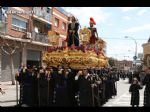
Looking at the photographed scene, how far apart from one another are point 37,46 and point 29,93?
92.0 feet

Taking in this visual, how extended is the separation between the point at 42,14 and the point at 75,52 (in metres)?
28.1

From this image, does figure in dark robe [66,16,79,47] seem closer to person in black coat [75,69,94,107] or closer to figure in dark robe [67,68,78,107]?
figure in dark robe [67,68,78,107]

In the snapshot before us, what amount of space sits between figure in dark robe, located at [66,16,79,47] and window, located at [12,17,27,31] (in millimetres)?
20795

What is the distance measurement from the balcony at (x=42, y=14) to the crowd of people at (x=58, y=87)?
1013 inches

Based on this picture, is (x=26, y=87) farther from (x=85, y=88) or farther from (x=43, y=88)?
(x=85, y=88)

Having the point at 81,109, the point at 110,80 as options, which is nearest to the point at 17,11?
the point at 110,80

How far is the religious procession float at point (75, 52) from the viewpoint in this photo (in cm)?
1552

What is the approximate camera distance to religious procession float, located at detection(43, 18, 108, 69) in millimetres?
15516

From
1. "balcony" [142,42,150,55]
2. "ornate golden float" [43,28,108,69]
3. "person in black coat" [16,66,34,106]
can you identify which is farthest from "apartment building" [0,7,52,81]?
"balcony" [142,42,150,55]

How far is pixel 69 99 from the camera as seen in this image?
1507 cm

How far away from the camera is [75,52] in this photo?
51.6 ft

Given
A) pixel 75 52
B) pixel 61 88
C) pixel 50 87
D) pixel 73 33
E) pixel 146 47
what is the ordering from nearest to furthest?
pixel 61 88 < pixel 50 87 < pixel 75 52 < pixel 73 33 < pixel 146 47

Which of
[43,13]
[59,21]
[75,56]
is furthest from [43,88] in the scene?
[59,21]

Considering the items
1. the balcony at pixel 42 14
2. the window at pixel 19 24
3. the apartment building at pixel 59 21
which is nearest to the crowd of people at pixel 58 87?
the window at pixel 19 24
